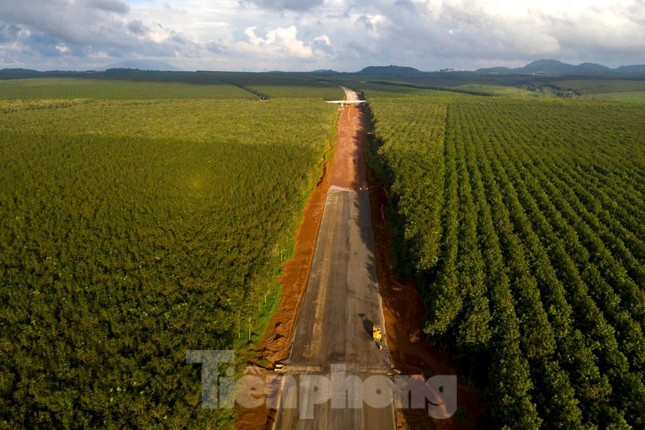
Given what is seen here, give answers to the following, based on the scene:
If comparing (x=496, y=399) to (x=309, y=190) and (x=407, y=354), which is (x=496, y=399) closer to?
(x=407, y=354)

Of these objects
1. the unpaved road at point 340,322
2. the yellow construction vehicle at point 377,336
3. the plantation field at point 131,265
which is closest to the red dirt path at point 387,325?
the unpaved road at point 340,322

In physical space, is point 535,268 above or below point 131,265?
below

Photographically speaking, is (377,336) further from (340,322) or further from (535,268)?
(535,268)

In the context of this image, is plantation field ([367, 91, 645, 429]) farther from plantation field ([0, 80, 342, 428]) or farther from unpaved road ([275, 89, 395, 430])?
plantation field ([0, 80, 342, 428])

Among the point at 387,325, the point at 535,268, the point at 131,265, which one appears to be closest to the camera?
the point at 131,265

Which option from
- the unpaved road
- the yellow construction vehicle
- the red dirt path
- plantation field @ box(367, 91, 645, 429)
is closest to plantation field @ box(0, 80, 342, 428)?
the red dirt path

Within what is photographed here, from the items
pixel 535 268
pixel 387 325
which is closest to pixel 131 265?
pixel 387 325

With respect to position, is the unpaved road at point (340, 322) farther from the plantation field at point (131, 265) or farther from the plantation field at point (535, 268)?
the plantation field at point (535, 268)
